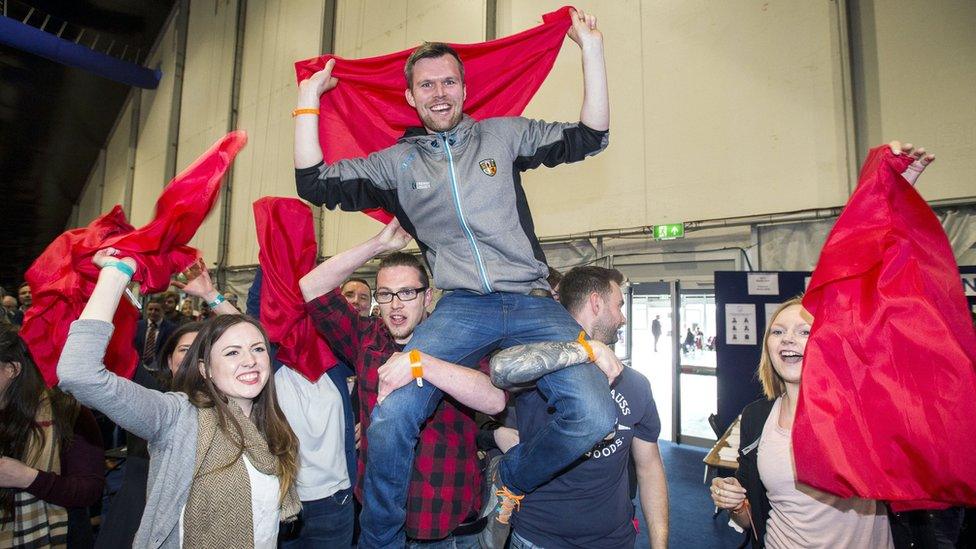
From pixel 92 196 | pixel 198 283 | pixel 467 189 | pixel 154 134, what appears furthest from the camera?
pixel 92 196

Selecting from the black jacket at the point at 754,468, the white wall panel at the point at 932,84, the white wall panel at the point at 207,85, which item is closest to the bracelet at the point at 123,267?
the black jacket at the point at 754,468

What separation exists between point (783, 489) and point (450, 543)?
1.17m

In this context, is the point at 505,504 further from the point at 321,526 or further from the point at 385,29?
the point at 385,29

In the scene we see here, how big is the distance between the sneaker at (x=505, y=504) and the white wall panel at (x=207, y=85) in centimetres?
1360

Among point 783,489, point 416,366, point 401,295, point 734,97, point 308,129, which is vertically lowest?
point 783,489

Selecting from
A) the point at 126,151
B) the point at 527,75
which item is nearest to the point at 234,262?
the point at 126,151

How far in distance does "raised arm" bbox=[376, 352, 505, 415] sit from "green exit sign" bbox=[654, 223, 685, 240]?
5.55 meters

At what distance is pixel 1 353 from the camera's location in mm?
2057

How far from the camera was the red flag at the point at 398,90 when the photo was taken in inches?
91.8

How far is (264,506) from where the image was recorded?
176cm

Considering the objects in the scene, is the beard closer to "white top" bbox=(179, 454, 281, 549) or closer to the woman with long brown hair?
"white top" bbox=(179, 454, 281, 549)

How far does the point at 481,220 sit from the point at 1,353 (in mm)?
2007

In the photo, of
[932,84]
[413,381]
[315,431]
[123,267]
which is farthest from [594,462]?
[932,84]

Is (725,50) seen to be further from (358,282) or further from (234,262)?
(234,262)
